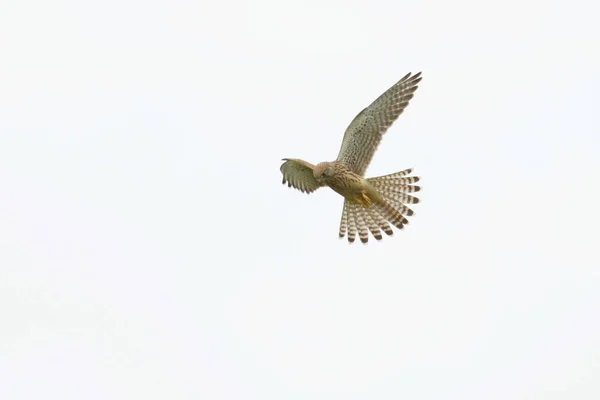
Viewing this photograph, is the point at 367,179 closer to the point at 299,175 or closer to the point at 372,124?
the point at 372,124

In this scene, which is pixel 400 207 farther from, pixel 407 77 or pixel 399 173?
pixel 407 77

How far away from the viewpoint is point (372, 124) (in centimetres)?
2345

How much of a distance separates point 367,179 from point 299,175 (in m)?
1.72

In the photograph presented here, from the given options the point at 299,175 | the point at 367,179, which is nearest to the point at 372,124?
the point at 367,179

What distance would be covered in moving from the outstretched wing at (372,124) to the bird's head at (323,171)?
0.93 ft

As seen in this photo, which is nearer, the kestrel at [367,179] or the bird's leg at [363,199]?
the kestrel at [367,179]

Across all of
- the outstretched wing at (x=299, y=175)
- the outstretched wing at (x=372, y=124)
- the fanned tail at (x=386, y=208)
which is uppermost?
the outstretched wing at (x=299, y=175)

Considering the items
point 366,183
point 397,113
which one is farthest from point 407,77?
point 366,183

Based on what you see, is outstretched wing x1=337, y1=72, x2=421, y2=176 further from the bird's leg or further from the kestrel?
the bird's leg

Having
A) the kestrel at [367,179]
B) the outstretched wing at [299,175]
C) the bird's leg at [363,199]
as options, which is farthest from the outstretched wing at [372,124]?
the outstretched wing at [299,175]

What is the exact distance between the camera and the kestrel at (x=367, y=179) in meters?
23.4

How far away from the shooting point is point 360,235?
968 inches

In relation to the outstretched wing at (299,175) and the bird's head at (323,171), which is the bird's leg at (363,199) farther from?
the outstretched wing at (299,175)

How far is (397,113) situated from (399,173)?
1.34m
